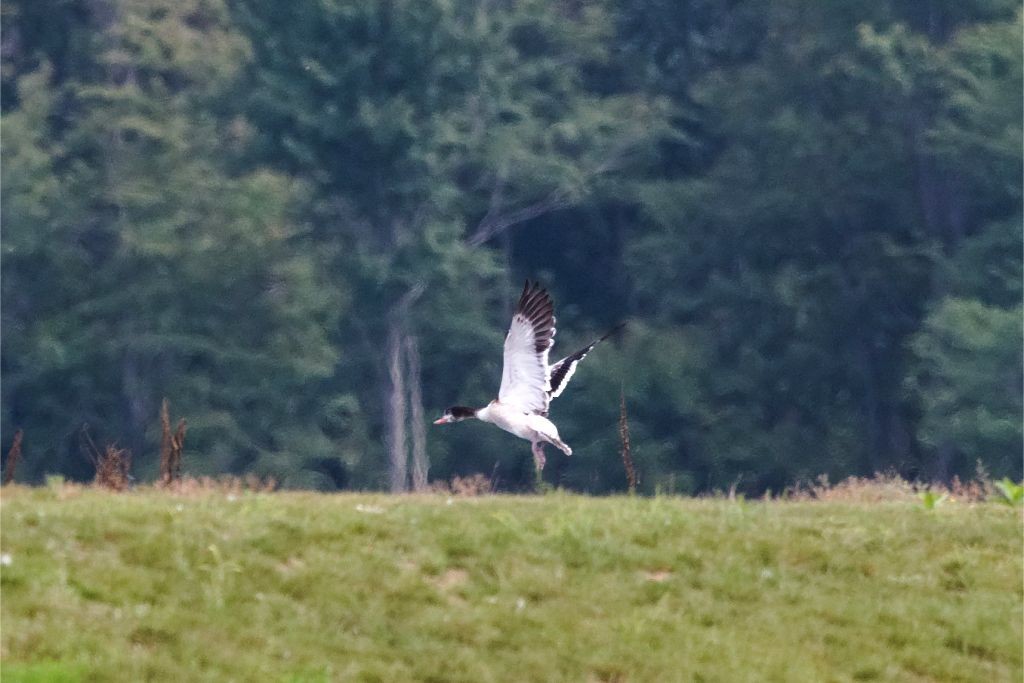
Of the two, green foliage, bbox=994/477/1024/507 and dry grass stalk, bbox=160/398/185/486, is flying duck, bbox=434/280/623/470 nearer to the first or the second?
dry grass stalk, bbox=160/398/185/486

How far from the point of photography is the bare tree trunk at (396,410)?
43719mm

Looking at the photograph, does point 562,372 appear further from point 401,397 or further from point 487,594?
point 401,397

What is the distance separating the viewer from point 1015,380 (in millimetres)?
40406

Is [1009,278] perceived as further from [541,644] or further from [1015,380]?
[541,644]

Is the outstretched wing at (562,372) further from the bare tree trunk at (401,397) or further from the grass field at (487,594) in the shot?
the bare tree trunk at (401,397)

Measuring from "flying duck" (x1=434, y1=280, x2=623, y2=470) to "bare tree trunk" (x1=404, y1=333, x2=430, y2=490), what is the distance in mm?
25134

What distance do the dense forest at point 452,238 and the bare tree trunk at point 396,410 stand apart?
0.25 ft

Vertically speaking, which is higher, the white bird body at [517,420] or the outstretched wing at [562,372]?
the outstretched wing at [562,372]

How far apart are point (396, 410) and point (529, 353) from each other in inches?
1076

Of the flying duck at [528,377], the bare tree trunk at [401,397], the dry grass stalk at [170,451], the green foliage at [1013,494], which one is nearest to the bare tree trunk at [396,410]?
the bare tree trunk at [401,397]

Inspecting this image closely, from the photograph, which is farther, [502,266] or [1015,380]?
[502,266]

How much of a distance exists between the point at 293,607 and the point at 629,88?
41279 mm

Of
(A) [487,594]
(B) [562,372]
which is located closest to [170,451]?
(A) [487,594]

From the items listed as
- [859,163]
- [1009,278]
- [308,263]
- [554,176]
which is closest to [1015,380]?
[1009,278]
